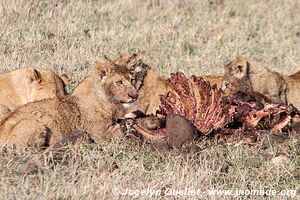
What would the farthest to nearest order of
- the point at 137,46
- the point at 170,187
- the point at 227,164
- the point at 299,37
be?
the point at 299,37, the point at 137,46, the point at 227,164, the point at 170,187

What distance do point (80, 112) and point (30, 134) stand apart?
967 millimetres

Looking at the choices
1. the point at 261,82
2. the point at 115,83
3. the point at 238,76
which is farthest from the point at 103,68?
the point at 261,82

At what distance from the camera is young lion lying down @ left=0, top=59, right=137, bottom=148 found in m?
8.36

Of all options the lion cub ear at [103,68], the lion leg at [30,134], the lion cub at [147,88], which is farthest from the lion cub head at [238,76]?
the lion leg at [30,134]

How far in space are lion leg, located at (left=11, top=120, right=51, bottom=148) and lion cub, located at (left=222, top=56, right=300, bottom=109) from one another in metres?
3.06

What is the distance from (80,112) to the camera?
912 cm

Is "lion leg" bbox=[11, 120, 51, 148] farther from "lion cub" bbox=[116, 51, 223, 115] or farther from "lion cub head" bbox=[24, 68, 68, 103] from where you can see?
"lion cub head" bbox=[24, 68, 68, 103]

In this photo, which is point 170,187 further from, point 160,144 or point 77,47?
point 77,47

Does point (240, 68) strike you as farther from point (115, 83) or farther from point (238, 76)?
point (115, 83)

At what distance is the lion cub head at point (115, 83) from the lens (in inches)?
361

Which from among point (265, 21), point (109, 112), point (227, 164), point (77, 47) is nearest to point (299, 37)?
point (265, 21)

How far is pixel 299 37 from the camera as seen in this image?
17750mm

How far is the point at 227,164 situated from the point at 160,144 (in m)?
0.76

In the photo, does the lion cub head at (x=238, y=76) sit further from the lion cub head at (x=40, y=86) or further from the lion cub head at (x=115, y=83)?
the lion cub head at (x=40, y=86)
